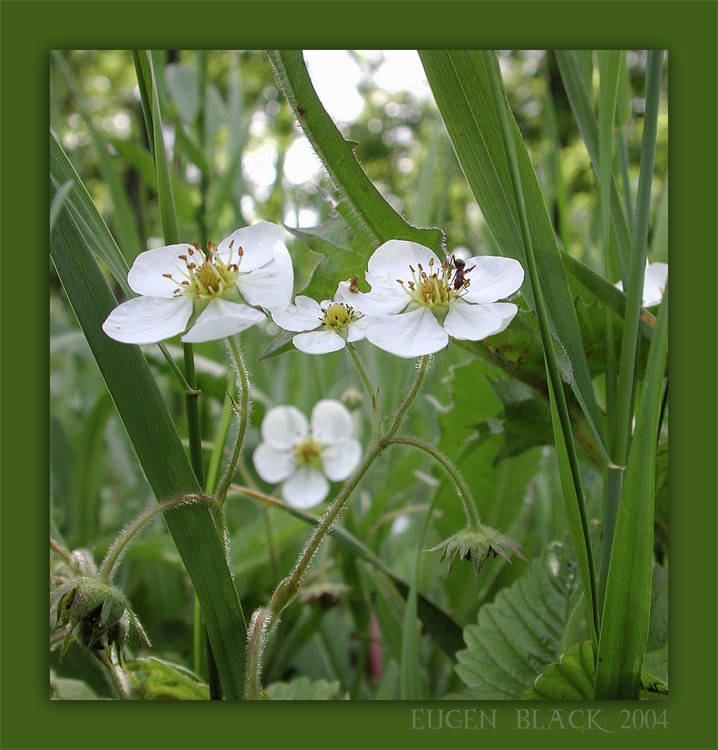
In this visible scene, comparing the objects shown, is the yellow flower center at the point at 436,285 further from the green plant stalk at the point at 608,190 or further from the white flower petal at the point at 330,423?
the white flower petal at the point at 330,423

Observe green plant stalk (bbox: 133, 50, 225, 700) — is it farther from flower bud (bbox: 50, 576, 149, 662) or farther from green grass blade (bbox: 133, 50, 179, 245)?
flower bud (bbox: 50, 576, 149, 662)

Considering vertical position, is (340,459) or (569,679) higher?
(340,459)

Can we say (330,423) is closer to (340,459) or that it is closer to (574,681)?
(340,459)

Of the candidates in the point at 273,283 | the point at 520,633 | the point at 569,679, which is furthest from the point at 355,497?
the point at 273,283

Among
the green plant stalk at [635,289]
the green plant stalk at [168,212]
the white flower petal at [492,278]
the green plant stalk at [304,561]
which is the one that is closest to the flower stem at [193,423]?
the green plant stalk at [168,212]

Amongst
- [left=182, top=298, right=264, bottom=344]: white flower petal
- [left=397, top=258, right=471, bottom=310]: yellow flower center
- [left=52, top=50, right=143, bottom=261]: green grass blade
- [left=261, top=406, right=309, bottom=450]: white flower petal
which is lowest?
[left=261, top=406, right=309, bottom=450]: white flower petal

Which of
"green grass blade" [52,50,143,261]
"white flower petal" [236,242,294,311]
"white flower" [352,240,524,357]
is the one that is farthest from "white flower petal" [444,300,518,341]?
"green grass blade" [52,50,143,261]

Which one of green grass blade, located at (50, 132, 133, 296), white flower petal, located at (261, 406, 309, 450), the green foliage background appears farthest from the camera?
white flower petal, located at (261, 406, 309, 450)
